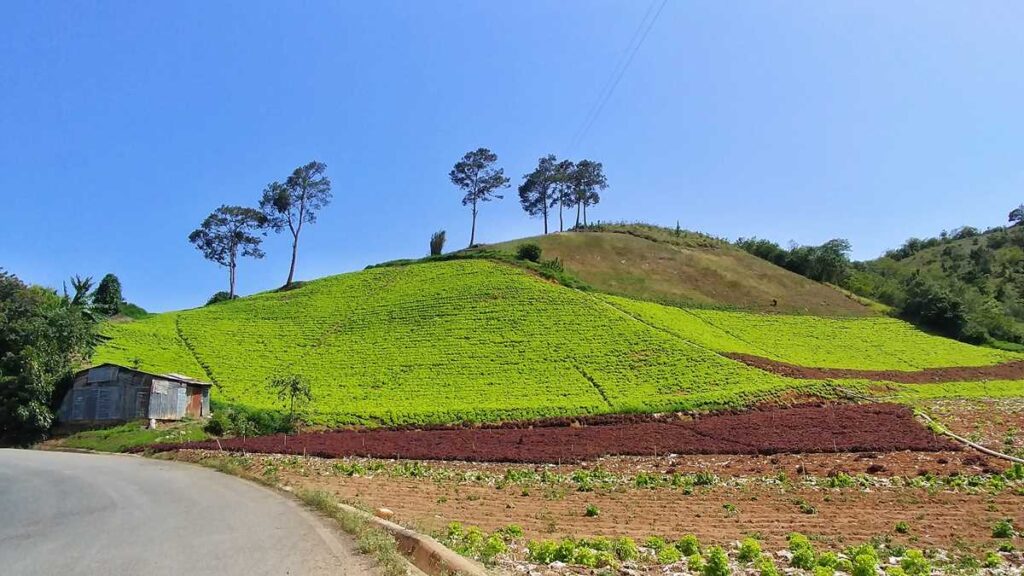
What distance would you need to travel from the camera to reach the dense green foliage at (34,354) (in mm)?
37319

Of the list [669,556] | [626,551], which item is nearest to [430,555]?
[626,551]

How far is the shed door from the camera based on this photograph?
41.6 m

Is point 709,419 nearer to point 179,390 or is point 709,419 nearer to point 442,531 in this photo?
point 442,531

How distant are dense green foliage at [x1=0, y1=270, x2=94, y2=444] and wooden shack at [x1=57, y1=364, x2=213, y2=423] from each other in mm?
1363

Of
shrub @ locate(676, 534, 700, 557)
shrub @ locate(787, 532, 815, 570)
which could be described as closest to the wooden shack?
shrub @ locate(676, 534, 700, 557)

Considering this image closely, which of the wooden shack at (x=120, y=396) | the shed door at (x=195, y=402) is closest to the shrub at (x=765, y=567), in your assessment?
the wooden shack at (x=120, y=396)

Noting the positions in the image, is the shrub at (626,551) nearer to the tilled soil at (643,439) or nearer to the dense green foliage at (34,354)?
the tilled soil at (643,439)

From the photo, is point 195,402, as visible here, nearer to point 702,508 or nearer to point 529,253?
point 702,508

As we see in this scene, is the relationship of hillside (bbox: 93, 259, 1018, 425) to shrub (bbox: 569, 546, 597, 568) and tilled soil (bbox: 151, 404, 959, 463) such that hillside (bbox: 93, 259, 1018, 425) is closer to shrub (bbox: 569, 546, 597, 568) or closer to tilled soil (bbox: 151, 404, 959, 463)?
tilled soil (bbox: 151, 404, 959, 463)

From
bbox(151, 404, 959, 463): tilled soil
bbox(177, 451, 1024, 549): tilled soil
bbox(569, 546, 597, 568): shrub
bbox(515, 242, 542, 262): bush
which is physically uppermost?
bbox(515, 242, 542, 262): bush

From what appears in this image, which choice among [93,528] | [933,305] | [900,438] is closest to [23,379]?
[93,528]

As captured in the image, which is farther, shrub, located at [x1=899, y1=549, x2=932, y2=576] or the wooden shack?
the wooden shack

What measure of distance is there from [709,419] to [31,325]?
40.2 meters

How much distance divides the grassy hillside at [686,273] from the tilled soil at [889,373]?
19.9 metres
